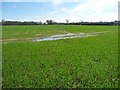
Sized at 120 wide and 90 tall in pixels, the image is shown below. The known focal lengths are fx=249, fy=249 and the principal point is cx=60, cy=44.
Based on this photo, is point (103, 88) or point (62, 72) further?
point (62, 72)

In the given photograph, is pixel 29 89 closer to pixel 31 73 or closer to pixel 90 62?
pixel 31 73

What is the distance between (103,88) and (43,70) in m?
4.25

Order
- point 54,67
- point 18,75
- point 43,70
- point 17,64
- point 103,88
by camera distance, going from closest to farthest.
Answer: point 103,88 < point 18,75 < point 43,70 < point 54,67 < point 17,64

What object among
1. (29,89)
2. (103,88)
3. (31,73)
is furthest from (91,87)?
(31,73)

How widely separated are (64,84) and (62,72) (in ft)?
7.25

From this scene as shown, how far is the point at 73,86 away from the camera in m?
10.1

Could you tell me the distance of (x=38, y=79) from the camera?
11.2 meters

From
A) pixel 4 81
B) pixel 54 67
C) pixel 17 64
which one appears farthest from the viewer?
pixel 17 64

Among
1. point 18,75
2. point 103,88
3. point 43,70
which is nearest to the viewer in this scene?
point 103,88

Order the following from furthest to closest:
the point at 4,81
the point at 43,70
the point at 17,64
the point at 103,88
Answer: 1. the point at 17,64
2. the point at 43,70
3. the point at 4,81
4. the point at 103,88

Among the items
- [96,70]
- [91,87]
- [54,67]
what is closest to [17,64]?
[54,67]

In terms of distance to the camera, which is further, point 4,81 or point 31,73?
point 31,73

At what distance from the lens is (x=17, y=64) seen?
1490 cm

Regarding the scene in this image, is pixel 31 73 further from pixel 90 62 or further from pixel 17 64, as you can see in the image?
pixel 90 62
